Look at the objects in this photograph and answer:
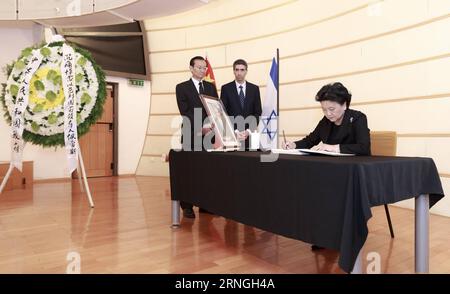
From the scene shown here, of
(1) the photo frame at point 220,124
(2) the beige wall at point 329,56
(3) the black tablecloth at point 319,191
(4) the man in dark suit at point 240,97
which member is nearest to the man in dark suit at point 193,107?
(4) the man in dark suit at point 240,97

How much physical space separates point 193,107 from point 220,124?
79cm

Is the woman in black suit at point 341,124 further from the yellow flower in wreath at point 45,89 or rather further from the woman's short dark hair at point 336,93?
the yellow flower in wreath at point 45,89

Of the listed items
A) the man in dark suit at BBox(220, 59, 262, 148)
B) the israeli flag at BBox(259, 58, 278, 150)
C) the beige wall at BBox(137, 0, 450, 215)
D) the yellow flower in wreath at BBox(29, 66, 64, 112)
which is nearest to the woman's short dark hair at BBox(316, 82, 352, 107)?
the man in dark suit at BBox(220, 59, 262, 148)

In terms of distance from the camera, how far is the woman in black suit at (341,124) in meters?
1.72

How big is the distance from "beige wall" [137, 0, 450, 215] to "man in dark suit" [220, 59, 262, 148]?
1.30 meters

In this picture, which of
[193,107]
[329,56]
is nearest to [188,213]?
[193,107]

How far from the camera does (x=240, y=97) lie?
3164 mm

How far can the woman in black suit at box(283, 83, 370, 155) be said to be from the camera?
172cm

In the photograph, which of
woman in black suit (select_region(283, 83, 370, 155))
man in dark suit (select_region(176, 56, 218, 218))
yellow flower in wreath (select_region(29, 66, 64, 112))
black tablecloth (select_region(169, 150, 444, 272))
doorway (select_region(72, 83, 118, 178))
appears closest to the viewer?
black tablecloth (select_region(169, 150, 444, 272))

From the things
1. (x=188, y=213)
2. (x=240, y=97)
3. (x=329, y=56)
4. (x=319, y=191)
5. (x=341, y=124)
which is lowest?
(x=188, y=213)

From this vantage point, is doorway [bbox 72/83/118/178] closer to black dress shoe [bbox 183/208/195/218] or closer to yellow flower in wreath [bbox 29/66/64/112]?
yellow flower in wreath [bbox 29/66/64/112]

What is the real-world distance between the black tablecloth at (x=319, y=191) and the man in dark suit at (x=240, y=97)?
1266 millimetres

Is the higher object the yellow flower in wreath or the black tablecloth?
the yellow flower in wreath

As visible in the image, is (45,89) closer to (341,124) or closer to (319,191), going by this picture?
(341,124)
